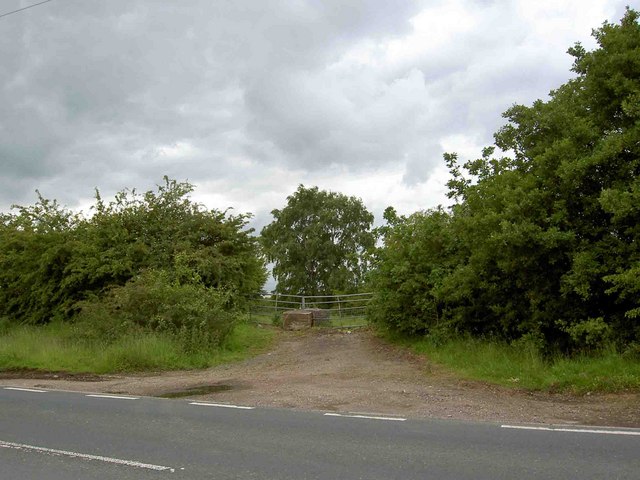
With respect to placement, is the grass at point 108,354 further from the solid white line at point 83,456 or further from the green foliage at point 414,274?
the solid white line at point 83,456

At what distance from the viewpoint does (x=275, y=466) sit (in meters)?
6.14

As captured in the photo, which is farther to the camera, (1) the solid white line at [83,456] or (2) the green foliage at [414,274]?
(2) the green foliage at [414,274]

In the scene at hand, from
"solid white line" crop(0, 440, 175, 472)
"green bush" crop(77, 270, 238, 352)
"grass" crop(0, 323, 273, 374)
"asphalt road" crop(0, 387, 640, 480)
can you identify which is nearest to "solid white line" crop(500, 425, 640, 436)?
"asphalt road" crop(0, 387, 640, 480)

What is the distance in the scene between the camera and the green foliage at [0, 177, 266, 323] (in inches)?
865

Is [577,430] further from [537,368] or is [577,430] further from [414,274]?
[414,274]

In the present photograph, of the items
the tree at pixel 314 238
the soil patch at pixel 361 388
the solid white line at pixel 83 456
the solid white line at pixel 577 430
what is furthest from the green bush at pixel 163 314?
the tree at pixel 314 238

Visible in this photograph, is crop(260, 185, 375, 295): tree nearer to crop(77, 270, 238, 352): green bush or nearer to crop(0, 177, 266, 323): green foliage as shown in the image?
crop(0, 177, 266, 323): green foliage

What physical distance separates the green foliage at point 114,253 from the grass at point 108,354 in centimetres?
244

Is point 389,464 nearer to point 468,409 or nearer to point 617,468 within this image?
point 617,468

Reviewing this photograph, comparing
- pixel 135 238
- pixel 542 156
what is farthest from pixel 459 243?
Result: pixel 135 238

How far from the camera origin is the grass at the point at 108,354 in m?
16.1

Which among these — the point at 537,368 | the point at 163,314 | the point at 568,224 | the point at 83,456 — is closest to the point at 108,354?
the point at 163,314

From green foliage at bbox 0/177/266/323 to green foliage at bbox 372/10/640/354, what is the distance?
10.3 meters

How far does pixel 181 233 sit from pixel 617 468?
65.3ft
